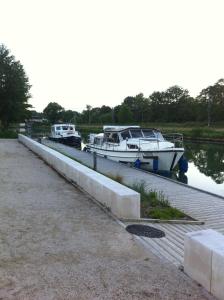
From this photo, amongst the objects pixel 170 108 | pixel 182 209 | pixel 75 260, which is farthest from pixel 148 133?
pixel 170 108

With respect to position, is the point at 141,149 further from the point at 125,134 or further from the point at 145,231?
the point at 145,231

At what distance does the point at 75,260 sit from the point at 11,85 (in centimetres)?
3858

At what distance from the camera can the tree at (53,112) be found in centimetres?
13762

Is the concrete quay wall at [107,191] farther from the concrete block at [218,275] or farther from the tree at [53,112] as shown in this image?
the tree at [53,112]

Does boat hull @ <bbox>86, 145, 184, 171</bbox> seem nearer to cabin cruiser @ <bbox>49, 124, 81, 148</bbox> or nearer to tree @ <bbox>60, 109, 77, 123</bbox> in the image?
cabin cruiser @ <bbox>49, 124, 81, 148</bbox>

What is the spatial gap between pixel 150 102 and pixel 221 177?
89.4 meters

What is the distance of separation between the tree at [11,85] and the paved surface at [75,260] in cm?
3505

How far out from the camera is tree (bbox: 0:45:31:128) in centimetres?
4122

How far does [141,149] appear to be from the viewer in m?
20.3

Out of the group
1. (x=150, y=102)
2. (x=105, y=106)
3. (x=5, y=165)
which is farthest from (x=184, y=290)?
(x=105, y=106)

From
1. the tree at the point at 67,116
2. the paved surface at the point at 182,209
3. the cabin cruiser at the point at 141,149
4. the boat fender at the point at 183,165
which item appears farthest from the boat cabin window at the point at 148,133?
the tree at the point at 67,116

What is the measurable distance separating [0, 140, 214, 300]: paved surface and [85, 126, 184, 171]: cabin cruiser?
12156 mm

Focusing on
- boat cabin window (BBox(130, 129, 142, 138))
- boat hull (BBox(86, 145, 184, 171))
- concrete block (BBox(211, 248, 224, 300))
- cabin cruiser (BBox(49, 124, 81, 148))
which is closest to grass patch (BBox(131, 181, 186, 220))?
concrete block (BBox(211, 248, 224, 300))

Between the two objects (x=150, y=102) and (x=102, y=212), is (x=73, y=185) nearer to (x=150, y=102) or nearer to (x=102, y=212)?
(x=102, y=212)
